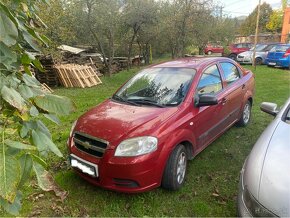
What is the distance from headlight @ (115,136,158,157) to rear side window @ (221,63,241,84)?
92.7 inches

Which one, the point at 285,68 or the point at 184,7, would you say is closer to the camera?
the point at 184,7

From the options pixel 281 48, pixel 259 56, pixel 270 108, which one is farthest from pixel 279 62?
pixel 270 108

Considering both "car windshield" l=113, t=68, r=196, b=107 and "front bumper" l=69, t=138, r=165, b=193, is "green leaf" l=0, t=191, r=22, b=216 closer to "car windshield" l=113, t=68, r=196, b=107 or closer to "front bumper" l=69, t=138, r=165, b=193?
"front bumper" l=69, t=138, r=165, b=193

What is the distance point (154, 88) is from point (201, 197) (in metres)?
1.71

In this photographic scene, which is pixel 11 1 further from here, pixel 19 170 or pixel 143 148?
pixel 143 148

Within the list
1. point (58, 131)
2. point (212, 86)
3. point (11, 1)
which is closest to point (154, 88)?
point (212, 86)

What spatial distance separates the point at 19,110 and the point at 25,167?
0.65 feet

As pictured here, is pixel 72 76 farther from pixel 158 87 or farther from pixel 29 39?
pixel 29 39

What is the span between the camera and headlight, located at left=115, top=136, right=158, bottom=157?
2.97 metres

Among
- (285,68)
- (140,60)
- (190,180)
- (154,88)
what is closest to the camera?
(190,180)

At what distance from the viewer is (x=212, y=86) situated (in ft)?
13.8

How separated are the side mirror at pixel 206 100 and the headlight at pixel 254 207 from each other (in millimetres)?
1484

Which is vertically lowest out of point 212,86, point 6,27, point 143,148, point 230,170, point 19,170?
point 230,170

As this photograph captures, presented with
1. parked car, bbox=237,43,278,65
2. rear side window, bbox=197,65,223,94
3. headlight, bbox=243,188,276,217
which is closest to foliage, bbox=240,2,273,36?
parked car, bbox=237,43,278,65
